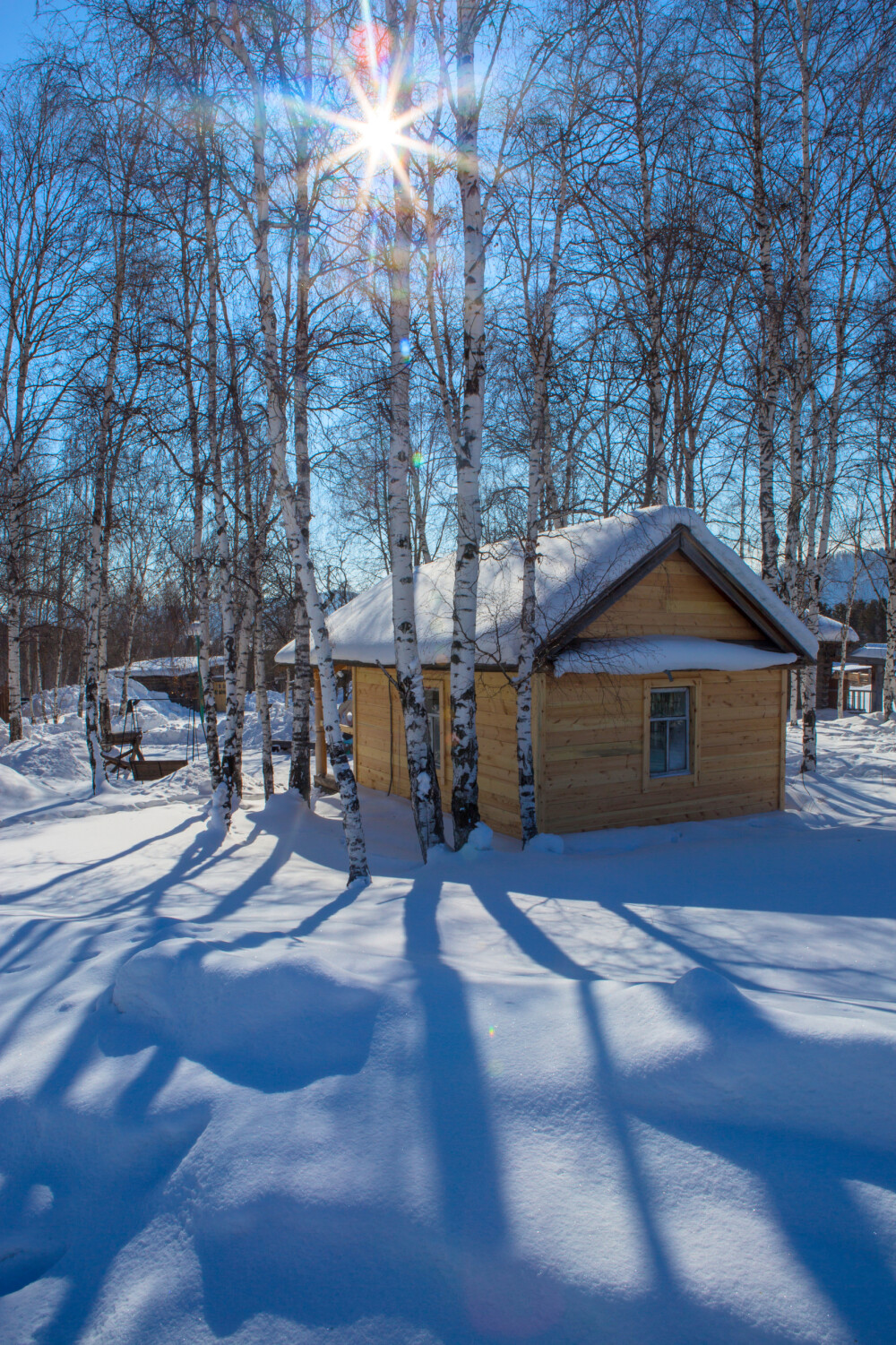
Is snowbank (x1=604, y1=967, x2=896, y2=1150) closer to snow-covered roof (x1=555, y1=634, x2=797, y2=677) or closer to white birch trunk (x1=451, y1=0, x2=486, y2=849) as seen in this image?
white birch trunk (x1=451, y1=0, x2=486, y2=849)

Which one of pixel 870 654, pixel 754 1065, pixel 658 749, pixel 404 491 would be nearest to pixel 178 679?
pixel 658 749

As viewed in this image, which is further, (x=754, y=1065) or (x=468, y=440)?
(x=468, y=440)

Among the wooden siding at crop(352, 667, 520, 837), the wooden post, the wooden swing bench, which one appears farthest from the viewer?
the wooden swing bench

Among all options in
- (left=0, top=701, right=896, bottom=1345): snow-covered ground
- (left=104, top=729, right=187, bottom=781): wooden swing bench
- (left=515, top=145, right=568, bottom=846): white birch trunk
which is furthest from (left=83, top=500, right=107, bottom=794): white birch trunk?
(left=0, top=701, right=896, bottom=1345): snow-covered ground

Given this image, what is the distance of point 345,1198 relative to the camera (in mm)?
1959

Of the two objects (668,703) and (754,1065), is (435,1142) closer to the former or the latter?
(754,1065)

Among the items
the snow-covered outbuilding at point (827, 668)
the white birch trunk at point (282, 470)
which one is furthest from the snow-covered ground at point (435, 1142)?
the snow-covered outbuilding at point (827, 668)

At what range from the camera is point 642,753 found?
31.5 feet

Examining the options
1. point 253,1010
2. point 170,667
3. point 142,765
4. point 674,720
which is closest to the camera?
point 253,1010

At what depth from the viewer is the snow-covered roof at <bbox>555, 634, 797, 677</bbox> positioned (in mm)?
8359

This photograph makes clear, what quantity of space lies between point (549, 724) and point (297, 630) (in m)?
Result: 5.06

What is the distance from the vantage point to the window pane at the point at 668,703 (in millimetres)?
9859

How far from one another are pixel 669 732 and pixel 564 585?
9.11ft

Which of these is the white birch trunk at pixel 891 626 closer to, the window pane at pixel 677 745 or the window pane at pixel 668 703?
the window pane at pixel 668 703
